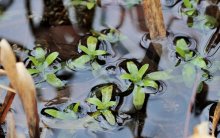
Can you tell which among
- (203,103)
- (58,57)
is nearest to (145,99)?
(203,103)

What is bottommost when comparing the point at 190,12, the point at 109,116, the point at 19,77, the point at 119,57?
the point at 109,116

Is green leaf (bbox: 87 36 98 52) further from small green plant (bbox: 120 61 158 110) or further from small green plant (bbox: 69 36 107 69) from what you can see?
small green plant (bbox: 120 61 158 110)

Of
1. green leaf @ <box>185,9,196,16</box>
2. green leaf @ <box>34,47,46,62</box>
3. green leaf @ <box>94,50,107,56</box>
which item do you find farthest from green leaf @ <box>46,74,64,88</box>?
green leaf @ <box>185,9,196,16</box>

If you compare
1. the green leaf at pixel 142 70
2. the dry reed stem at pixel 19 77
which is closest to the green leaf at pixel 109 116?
the green leaf at pixel 142 70

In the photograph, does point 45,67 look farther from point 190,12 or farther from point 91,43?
point 190,12

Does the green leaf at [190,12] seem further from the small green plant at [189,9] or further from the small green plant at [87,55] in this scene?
the small green plant at [87,55]

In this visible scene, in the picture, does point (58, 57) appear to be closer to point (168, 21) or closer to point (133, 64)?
point (133, 64)

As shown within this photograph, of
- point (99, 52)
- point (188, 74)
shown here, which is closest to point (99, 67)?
point (99, 52)
